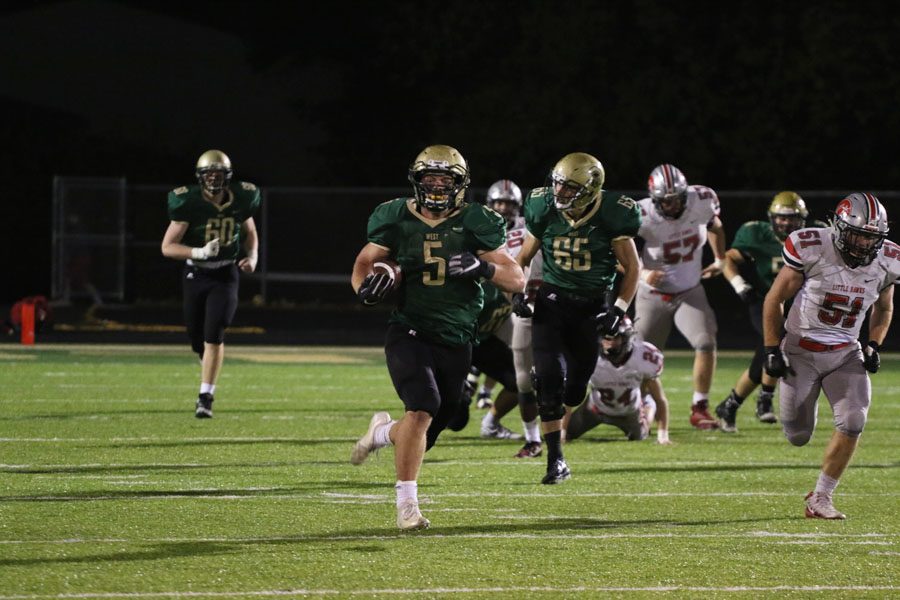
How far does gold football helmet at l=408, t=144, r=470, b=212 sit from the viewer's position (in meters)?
6.73

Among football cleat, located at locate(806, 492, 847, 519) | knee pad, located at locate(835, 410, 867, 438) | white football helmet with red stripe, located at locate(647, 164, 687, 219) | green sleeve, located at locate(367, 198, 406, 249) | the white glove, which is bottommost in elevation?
football cleat, located at locate(806, 492, 847, 519)

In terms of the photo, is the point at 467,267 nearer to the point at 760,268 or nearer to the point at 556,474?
the point at 556,474

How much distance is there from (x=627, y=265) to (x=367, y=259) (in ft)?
6.66

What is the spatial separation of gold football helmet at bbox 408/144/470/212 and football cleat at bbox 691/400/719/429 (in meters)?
4.70

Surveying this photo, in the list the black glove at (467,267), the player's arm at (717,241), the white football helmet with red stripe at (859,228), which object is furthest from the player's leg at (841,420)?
the player's arm at (717,241)

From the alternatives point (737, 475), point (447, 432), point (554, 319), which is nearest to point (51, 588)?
point (554, 319)

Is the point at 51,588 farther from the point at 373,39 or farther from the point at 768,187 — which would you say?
the point at 373,39

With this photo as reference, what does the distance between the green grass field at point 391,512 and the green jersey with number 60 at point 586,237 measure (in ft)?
3.27

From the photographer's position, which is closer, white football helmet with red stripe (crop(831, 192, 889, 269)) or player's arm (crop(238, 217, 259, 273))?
white football helmet with red stripe (crop(831, 192, 889, 269))

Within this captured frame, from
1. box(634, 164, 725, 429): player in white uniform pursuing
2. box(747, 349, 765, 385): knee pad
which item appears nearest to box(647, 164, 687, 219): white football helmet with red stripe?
box(634, 164, 725, 429): player in white uniform pursuing

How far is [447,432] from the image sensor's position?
10.6 meters

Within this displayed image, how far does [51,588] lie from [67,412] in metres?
5.93

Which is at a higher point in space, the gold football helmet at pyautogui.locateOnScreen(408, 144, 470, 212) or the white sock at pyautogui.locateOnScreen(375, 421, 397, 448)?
the gold football helmet at pyautogui.locateOnScreen(408, 144, 470, 212)

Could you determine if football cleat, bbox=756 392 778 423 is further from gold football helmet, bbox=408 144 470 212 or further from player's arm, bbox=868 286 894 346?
gold football helmet, bbox=408 144 470 212
